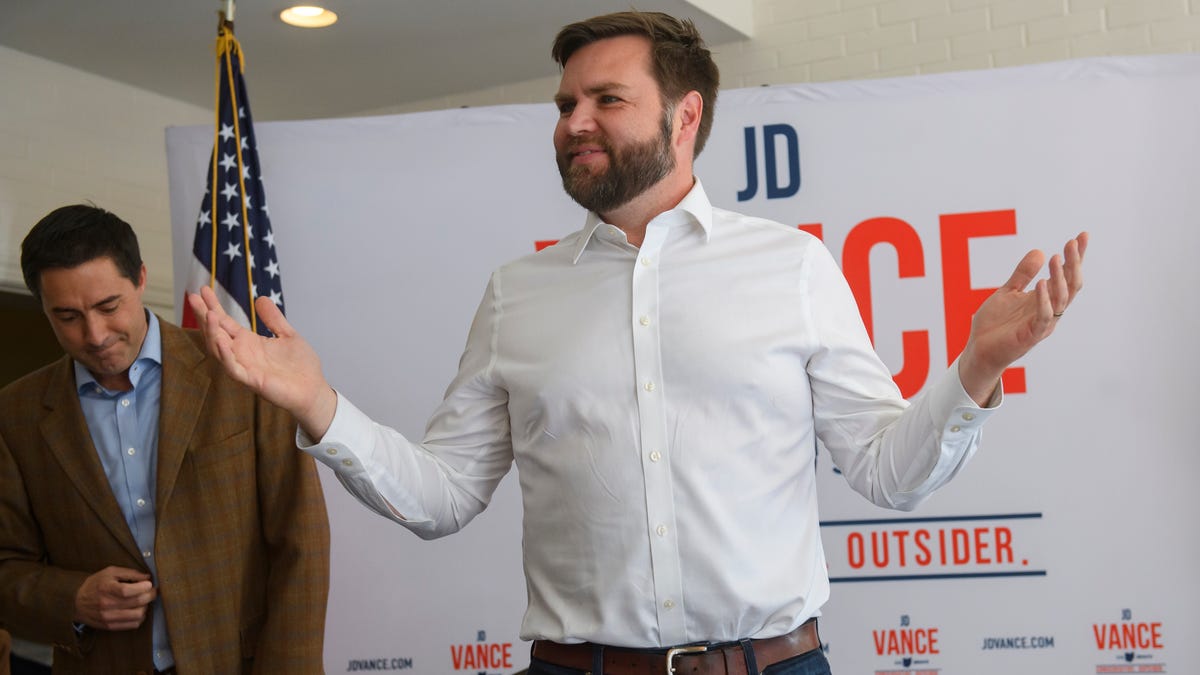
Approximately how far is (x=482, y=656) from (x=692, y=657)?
6.53 ft

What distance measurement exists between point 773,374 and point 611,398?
0.72 feet

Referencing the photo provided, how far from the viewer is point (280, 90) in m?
5.28

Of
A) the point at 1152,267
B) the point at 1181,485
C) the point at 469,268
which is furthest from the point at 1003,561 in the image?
the point at 469,268

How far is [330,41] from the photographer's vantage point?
471cm

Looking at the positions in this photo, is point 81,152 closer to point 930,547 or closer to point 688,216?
point 930,547

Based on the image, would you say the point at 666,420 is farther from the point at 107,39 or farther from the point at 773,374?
the point at 107,39

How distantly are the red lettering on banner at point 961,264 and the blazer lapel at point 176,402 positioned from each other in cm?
194

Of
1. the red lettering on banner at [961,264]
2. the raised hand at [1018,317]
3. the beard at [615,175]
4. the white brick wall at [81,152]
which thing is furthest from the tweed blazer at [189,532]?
the white brick wall at [81,152]

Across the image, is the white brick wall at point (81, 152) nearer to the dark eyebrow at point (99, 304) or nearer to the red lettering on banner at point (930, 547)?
the dark eyebrow at point (99, 304)

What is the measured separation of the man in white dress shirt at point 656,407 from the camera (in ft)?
5.12

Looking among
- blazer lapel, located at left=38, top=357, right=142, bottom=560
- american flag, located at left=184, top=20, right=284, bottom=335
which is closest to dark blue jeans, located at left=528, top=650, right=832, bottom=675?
blazer lapel, located at left=38, top=357, right=142, bottom=560

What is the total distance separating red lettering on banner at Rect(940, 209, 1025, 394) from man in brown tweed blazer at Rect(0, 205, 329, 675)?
178 cm

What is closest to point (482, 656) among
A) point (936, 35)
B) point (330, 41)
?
point (330, 41)

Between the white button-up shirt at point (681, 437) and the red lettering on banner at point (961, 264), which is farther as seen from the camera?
the red lettering on banner at point (961, 264)
